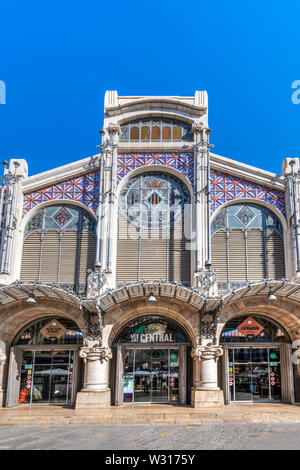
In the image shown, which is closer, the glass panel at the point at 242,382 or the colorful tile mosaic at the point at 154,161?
the glass panel at the point at 242,382

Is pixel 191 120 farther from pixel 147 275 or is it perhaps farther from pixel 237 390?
pixel 237 390

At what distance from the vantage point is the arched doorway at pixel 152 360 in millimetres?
19672

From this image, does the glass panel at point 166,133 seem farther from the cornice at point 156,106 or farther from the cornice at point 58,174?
the cornice at point 58,174

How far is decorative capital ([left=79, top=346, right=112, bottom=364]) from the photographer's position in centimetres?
1800

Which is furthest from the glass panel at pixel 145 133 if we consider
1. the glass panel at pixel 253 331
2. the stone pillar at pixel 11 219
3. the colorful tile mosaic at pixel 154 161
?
the glass panel at pixel 253 331

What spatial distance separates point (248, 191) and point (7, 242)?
466 inches

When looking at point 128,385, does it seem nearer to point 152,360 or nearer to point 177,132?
point 152,360

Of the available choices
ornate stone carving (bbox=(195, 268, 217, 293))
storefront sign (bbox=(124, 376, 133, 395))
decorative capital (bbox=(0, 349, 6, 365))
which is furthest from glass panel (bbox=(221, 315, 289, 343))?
decorative capital (bbox=(0, 349, 6, 365))

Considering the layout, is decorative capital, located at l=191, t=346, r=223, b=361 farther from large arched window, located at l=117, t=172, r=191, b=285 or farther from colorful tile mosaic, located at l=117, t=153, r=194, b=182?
colorful tile mosaic, located at l=117, t=153, r=194, b=182

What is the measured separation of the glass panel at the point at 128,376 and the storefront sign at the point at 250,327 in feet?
17.4

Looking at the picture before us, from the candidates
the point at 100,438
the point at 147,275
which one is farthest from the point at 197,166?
the point at 100,438

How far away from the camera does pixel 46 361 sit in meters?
20.5

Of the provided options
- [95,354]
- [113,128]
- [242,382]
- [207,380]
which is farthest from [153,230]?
[242,382]

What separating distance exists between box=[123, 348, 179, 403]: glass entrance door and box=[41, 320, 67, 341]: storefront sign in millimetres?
3283
